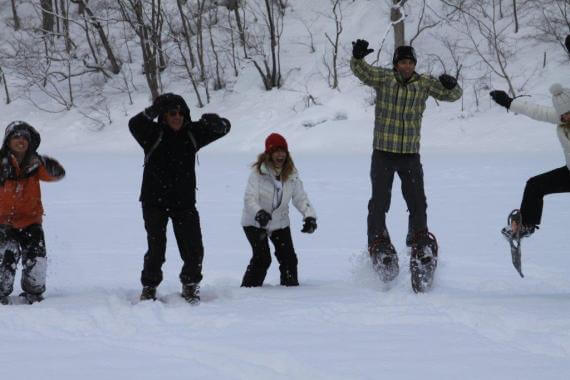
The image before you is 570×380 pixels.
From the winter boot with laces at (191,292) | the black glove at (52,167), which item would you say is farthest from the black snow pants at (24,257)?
the winter boot with laces at (191,292)

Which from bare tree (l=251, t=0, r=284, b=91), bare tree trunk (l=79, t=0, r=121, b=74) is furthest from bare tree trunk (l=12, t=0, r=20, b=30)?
bare tree (l=251, t=0, r=284, b=91)

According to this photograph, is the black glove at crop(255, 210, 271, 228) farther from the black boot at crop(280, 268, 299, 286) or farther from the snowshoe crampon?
the snowshoe crampon

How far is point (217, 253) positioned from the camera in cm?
820

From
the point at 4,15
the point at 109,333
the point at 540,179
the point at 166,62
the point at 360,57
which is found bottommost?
the point at 109,333

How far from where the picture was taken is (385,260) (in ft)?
18.1

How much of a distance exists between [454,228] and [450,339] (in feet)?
18.5

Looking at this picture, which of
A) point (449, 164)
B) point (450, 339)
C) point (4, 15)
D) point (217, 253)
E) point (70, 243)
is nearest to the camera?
point (450, 339)

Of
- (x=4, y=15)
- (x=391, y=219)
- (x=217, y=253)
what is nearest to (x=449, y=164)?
(x=391, y=219)

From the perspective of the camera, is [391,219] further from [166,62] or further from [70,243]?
[166,62]

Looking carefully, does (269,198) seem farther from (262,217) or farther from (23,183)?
(23,183)

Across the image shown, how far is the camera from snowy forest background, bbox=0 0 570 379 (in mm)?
3520

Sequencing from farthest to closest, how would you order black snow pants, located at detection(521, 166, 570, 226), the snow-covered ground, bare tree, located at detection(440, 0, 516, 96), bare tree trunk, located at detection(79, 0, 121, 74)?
bare tree trunk, located at detection(79, 0, 121, 74)
bare tree, located at detection(440, 0, 516, 96)
black snow pants, located at detection(521, 166, 570, 226)
the snow-covered ground

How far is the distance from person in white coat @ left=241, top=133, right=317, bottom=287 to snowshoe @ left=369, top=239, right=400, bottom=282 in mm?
596

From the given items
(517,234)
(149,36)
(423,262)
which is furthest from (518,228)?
(149,36)
